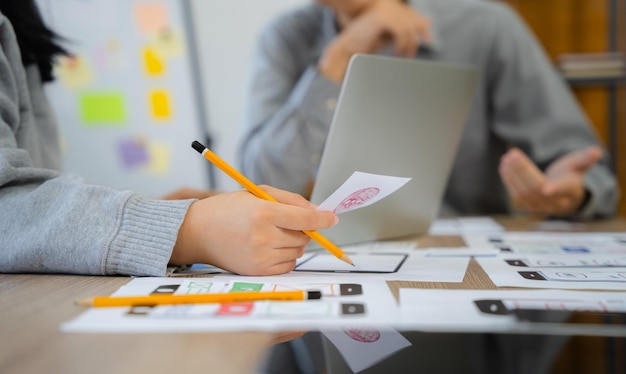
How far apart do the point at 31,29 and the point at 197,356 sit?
55 centimetres

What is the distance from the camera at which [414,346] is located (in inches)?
12.4

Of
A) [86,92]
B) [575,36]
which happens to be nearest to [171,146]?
[86,92]

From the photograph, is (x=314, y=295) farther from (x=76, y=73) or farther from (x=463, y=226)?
(x=76, y=73)

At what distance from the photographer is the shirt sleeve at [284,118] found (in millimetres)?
958

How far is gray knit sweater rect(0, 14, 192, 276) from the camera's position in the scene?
48 cm

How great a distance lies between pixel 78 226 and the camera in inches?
18.7

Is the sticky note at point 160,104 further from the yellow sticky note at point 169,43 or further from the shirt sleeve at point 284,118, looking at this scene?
the shirt sleeve at point 284,118

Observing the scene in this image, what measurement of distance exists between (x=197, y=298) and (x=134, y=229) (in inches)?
4.8

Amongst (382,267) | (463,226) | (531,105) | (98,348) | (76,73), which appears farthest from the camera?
(76,73)

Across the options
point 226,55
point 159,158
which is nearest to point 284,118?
point 159,158

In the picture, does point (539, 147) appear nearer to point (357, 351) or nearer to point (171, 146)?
point (357, 351)

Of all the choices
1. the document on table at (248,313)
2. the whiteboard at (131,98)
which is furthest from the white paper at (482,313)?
the whiteboard at (131,98)

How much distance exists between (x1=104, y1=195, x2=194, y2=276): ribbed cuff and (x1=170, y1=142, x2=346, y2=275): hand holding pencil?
1cm

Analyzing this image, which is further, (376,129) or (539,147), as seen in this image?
(539,147)
